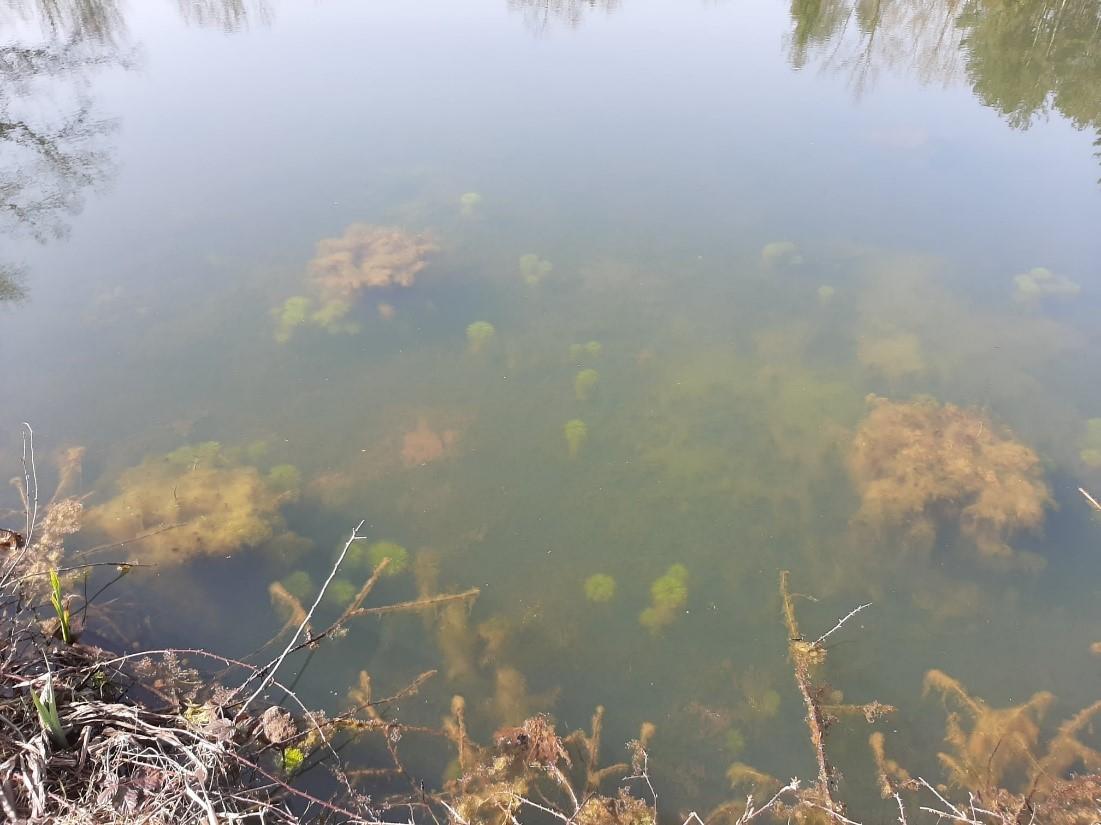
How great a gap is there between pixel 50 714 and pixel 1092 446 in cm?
508

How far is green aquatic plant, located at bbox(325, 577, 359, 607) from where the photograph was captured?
10.5 ft

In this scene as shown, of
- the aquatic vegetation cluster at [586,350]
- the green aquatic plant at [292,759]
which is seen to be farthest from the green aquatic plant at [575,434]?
the green aquatic plant at [292,759]

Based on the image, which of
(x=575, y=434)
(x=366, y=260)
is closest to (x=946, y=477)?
(x=575, y=434)

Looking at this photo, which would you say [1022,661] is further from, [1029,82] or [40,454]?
[1029,82]

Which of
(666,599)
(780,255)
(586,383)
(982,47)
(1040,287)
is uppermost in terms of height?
(982,47)

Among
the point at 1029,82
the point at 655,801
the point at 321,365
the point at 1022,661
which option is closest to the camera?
the point at 655,801

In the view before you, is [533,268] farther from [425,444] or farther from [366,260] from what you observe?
[425,444]

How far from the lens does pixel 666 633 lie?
3.14 meters

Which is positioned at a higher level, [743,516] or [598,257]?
[598,257]

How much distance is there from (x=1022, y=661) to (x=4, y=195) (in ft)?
25.3

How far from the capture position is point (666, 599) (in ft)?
10.7

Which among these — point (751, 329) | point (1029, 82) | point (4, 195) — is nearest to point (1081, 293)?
point (751, 329)

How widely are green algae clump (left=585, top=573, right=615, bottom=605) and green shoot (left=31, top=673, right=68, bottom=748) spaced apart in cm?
209

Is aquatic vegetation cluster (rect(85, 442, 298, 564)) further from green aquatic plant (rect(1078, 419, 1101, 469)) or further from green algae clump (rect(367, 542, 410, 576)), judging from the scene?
green aquatic plant (rect(1078, 419, 1101, 469))
